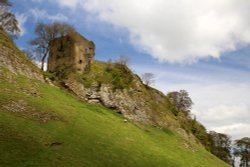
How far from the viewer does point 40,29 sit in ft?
269

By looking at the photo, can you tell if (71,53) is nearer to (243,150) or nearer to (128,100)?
(128,100)

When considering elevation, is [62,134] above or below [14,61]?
below

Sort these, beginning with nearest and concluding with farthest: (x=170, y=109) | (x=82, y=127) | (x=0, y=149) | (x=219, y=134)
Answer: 1. (x=0, y=149)
2. (x=82, y=127)
3. (x=170, y=109)
4. (x=219, y=134)

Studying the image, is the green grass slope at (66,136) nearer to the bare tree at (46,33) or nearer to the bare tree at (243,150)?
the bare tree at (46,33)

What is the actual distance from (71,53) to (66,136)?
37.0 metres

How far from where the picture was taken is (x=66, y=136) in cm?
4341

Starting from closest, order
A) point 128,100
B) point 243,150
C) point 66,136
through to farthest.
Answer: point 66,136 → point 128,100 → point 243,150

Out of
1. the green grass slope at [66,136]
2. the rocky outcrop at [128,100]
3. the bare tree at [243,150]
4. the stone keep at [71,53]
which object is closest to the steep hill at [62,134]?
the green grass slope at [66,136]

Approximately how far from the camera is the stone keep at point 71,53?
77162mm

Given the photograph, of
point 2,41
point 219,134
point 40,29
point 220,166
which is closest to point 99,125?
point 2,41

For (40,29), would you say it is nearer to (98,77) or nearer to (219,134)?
(98,77)

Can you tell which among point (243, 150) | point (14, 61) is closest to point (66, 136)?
point (14, 61)

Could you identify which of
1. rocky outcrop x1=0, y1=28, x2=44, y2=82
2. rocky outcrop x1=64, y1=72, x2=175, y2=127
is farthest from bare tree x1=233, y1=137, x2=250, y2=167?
rocky outcrop x1=0, y1=28, x2=44, y2=82

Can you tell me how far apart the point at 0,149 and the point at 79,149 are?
9.90 meters
